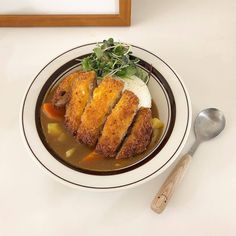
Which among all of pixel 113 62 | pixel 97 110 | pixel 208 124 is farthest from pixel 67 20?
pixel 208 124

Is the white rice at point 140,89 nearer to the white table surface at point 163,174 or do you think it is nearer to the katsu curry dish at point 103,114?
the katsu curry dish at point 103,114

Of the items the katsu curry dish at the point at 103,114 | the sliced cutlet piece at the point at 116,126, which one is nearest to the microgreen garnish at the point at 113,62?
the katsu curry dish at the point at 103,114

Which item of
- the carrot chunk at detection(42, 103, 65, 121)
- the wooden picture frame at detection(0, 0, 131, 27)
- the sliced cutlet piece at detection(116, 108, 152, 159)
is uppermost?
the wooden picture frame at detection(0, 0, 131, 27)

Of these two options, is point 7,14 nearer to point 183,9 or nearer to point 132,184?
point 183,9

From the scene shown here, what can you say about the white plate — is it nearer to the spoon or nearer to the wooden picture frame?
the spoon

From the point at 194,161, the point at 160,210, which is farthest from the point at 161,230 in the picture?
the point at 194,161

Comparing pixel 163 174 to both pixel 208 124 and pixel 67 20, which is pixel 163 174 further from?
pixel 67 20

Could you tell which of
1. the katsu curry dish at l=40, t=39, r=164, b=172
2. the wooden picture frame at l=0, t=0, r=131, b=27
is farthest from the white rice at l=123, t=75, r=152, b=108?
the wooden picture frame at l=0, t=0, r=131, b=27
